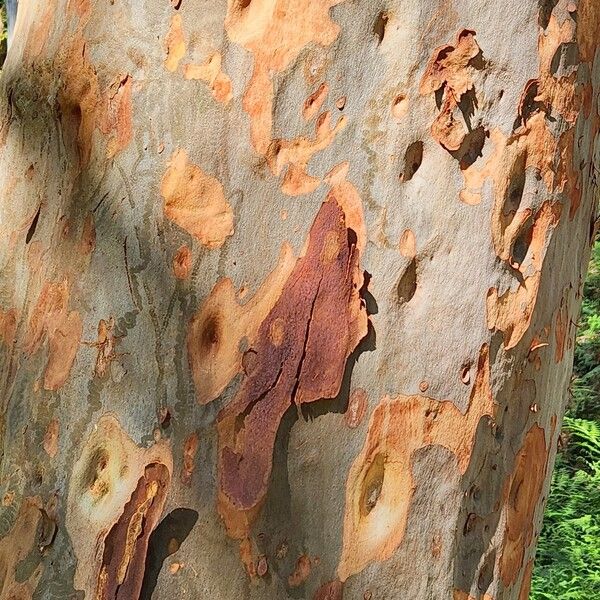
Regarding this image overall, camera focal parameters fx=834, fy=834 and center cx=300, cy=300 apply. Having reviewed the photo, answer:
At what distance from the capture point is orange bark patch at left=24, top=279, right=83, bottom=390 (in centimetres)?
82

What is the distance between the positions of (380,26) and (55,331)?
44 centimetres

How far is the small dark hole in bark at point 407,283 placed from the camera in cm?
77

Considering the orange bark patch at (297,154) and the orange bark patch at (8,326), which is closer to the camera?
the orange bark patch at (297,154)

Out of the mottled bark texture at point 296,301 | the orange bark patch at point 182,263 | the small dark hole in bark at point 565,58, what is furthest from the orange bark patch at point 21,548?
the small dark hole in bark at point 565,58

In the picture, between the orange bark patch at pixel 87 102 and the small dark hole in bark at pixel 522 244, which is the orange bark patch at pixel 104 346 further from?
the small dark hole in bark at pixel 522 244

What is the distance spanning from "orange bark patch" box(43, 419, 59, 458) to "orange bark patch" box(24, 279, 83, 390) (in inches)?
1.4

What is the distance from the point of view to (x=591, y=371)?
10.9 feet

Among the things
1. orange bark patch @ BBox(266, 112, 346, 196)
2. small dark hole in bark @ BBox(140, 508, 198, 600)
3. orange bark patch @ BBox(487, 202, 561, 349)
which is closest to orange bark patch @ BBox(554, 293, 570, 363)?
orange bark patch @ BBox(487, 202, 561, 349)

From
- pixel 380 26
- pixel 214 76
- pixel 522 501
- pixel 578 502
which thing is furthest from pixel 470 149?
pixel 578 502

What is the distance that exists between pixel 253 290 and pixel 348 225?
0.35 ft

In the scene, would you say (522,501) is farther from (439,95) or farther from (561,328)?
(439,95)

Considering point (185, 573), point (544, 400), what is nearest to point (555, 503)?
point (544, 400)

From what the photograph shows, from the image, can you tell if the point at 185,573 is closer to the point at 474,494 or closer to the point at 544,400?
the point at 474,494

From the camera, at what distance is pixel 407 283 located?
78 centimetres
